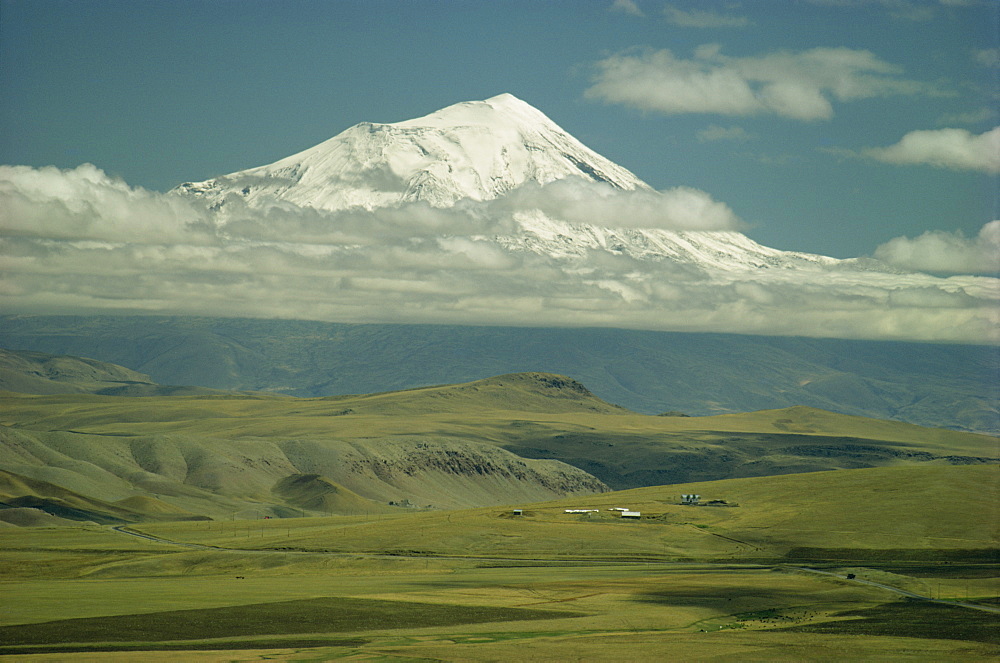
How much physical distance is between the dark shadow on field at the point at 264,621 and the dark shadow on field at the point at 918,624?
21011 mm

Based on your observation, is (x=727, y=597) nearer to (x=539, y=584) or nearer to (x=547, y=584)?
(x=547, y=584)

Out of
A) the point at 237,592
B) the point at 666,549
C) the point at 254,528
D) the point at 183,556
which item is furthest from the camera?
the point at 254,528

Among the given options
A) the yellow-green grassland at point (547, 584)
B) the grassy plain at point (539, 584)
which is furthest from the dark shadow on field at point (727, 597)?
the yellow-green grassland at point (547, 584)

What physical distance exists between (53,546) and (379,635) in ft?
320

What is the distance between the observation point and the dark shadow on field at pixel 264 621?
8088cm

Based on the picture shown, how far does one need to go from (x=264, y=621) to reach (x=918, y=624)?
165 feet

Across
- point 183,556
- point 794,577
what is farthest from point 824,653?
point 183,556

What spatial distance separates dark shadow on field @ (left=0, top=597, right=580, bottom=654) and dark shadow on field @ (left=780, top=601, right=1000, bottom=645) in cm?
2101

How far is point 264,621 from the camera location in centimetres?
8881

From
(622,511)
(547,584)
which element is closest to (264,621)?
(547,584)

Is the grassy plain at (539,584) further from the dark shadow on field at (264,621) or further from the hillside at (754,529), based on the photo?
the hillside at (754,529)

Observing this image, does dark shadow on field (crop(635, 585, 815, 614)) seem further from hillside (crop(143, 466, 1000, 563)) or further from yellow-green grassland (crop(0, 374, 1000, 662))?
hillside (crop(143, 466, 1000, 563))

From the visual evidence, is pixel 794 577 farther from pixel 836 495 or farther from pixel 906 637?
pixel 836 495

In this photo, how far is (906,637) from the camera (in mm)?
80250
